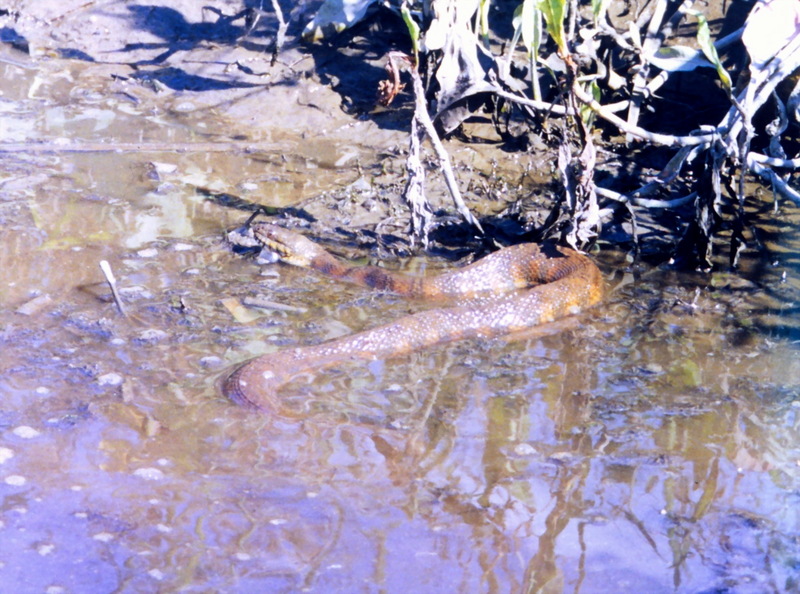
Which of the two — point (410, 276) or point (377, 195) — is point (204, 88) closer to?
point (377, 195)

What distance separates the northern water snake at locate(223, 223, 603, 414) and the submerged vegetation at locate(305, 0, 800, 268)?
0.26 metres

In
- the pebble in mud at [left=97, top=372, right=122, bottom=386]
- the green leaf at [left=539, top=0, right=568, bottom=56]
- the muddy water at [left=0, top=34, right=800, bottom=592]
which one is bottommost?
the pebble in mud at [left=97, top=372, right=122, bottom=386]

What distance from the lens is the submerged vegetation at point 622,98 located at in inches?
184

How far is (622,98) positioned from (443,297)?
2.42 meters

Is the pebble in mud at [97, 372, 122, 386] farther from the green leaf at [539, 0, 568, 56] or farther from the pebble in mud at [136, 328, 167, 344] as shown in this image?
the green leaf at [539, 0, 568, 56]

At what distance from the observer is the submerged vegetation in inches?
184

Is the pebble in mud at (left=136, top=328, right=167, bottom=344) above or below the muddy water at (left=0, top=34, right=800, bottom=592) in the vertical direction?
below

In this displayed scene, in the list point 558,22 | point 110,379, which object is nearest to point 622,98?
point 558,22

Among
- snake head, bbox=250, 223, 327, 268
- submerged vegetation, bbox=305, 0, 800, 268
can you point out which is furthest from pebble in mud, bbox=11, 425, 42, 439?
submerged vegetation, bbox=305, 0, 800, 268

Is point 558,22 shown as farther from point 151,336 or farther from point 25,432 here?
point 25,432

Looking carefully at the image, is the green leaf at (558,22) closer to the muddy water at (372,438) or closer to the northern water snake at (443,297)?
the northern water snake at (443,297)

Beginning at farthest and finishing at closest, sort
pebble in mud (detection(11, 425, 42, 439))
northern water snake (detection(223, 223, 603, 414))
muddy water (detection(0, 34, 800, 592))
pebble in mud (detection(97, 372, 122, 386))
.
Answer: northern water snake (detection(223, 223, 603, 414)) < pebble in mud (detection(97, 372, 122, 386)) < pebble in mud (detection(11, 425, 42, 439)) < muddy water (detection(0, 34, 800, 592))

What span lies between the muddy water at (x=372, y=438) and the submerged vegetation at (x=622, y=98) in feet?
1.56

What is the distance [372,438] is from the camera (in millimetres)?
3695
